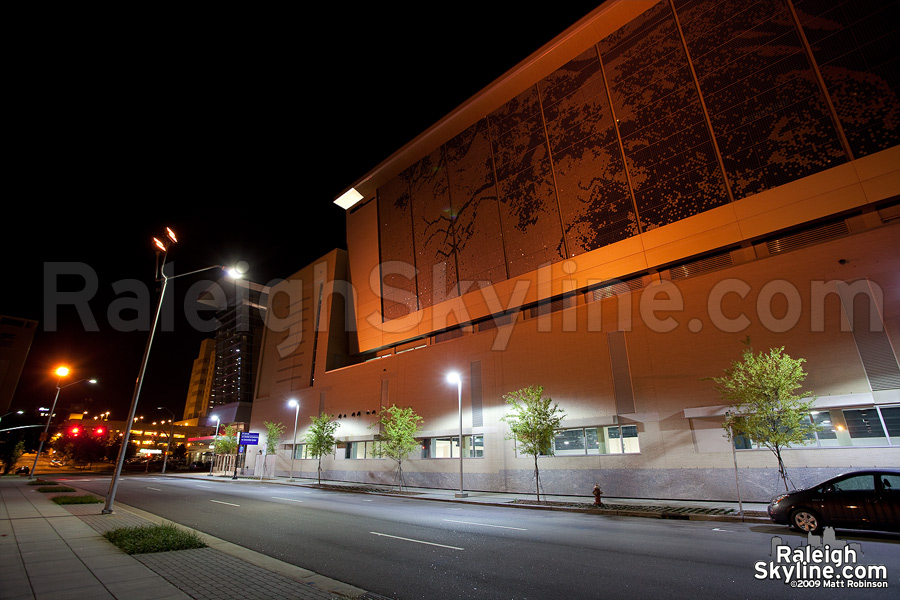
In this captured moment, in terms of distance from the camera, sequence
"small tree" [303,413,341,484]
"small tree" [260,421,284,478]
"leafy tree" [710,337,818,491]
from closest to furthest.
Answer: "leafy tree" [710,337,818,491], "small tree" [303,413,341,484], "small tree" [260,421,284,478]

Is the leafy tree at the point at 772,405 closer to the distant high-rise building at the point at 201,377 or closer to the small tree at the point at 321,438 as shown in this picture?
the small tree at the point at 321,438

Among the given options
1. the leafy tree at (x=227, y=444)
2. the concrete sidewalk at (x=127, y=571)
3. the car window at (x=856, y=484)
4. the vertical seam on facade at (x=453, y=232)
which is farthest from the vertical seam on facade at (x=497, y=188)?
the leafy tree at (x=227, y=444)

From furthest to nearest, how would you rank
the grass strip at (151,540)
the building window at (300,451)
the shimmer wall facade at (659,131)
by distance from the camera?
the building window at (300,451) < the shimmer wall facade at (659,131) < the grass strip at (151,540)

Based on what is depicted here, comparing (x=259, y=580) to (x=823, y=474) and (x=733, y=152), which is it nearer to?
(x=823, y=474)

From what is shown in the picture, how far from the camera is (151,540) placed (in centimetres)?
905

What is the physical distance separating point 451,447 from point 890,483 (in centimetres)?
2418

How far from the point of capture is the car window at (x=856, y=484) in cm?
1082

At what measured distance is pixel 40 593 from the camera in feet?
19.3

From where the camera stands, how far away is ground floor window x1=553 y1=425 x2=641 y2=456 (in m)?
22.3

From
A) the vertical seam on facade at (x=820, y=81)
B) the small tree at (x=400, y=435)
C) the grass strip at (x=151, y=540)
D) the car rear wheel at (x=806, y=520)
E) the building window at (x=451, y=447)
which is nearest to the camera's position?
the grass strip at (x=151, y=540)

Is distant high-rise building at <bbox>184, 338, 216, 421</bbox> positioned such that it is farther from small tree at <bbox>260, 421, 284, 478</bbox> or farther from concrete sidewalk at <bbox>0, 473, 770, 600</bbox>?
concrete sidewalk at <bbox>0, 473, 770, 600</bbox>

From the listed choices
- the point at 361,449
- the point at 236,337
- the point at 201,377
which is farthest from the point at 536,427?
the point at 201,377

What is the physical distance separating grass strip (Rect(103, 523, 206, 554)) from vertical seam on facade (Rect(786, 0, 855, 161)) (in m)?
31.1

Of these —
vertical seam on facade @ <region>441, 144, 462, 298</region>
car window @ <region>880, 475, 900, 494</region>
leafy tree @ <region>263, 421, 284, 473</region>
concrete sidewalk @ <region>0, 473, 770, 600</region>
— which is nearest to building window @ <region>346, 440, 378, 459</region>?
leafy tree @ <region>263, 421, 284, 473</region>
